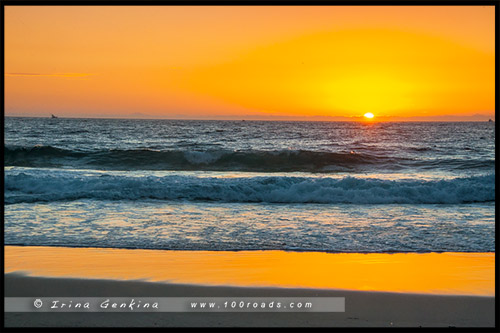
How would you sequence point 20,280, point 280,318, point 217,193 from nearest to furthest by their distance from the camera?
point 280,318, point 20,280, point 217,193

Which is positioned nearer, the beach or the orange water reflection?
the beach

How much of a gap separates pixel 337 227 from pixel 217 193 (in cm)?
Result: 407

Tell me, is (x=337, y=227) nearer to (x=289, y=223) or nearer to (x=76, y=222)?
(x=289, y=223)

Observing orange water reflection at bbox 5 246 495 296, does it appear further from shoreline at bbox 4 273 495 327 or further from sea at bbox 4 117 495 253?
sea at bbox 4 117 495 253

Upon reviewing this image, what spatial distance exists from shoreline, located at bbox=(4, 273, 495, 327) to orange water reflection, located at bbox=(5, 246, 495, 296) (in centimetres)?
20

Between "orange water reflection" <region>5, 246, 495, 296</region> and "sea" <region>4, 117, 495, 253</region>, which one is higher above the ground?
"sea" <region>4, 117, 495, 253</region>

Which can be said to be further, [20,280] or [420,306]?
[20,280]

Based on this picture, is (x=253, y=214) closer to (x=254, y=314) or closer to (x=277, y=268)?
(x=277, y=268)

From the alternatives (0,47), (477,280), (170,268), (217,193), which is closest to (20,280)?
(170,268)

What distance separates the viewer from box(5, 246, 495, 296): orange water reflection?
459 centimetres

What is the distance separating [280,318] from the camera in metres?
3.10

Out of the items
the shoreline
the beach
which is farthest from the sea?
the shoreline

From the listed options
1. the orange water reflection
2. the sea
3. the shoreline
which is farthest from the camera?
the sea

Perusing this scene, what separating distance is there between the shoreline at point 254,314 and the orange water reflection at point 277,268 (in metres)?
0.20
